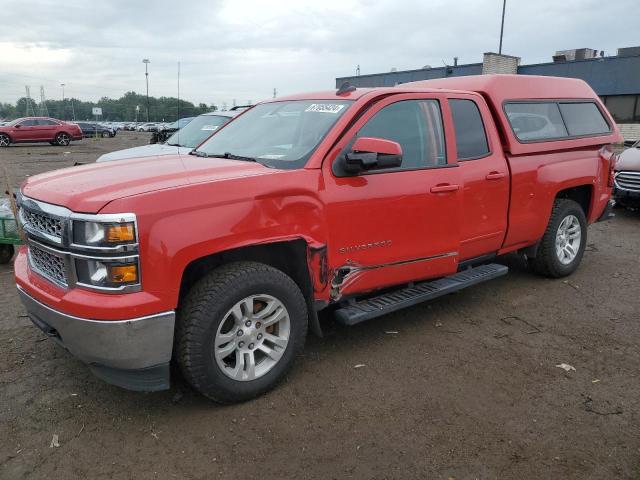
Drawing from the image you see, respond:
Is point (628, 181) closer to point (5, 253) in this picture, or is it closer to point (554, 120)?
point (554, 120)

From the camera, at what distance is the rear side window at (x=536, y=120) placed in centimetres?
500

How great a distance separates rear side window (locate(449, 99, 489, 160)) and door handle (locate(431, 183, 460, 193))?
327 millimetres

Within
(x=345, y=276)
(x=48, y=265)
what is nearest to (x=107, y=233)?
(x=48, y=265)

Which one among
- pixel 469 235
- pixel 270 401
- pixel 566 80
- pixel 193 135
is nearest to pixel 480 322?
pixel 469 235

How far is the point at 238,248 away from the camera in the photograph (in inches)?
123

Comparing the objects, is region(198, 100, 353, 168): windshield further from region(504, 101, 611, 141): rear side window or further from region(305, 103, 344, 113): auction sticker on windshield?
region(504, 101, 611, 141): rear side window

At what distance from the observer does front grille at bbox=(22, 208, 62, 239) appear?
114 inches

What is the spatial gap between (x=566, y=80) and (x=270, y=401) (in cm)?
497

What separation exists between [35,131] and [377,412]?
30238 mm

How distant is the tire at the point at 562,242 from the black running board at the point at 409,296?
Answer: 93 centimetres

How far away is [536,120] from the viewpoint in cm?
522

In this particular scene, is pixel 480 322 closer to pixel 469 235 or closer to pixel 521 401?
pixel 469 235

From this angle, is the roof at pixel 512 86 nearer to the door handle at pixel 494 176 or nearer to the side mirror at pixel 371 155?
the door handle at pixel 494 176

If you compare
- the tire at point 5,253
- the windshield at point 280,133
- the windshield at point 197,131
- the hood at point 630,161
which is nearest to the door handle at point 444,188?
the windshield at point 280,133
